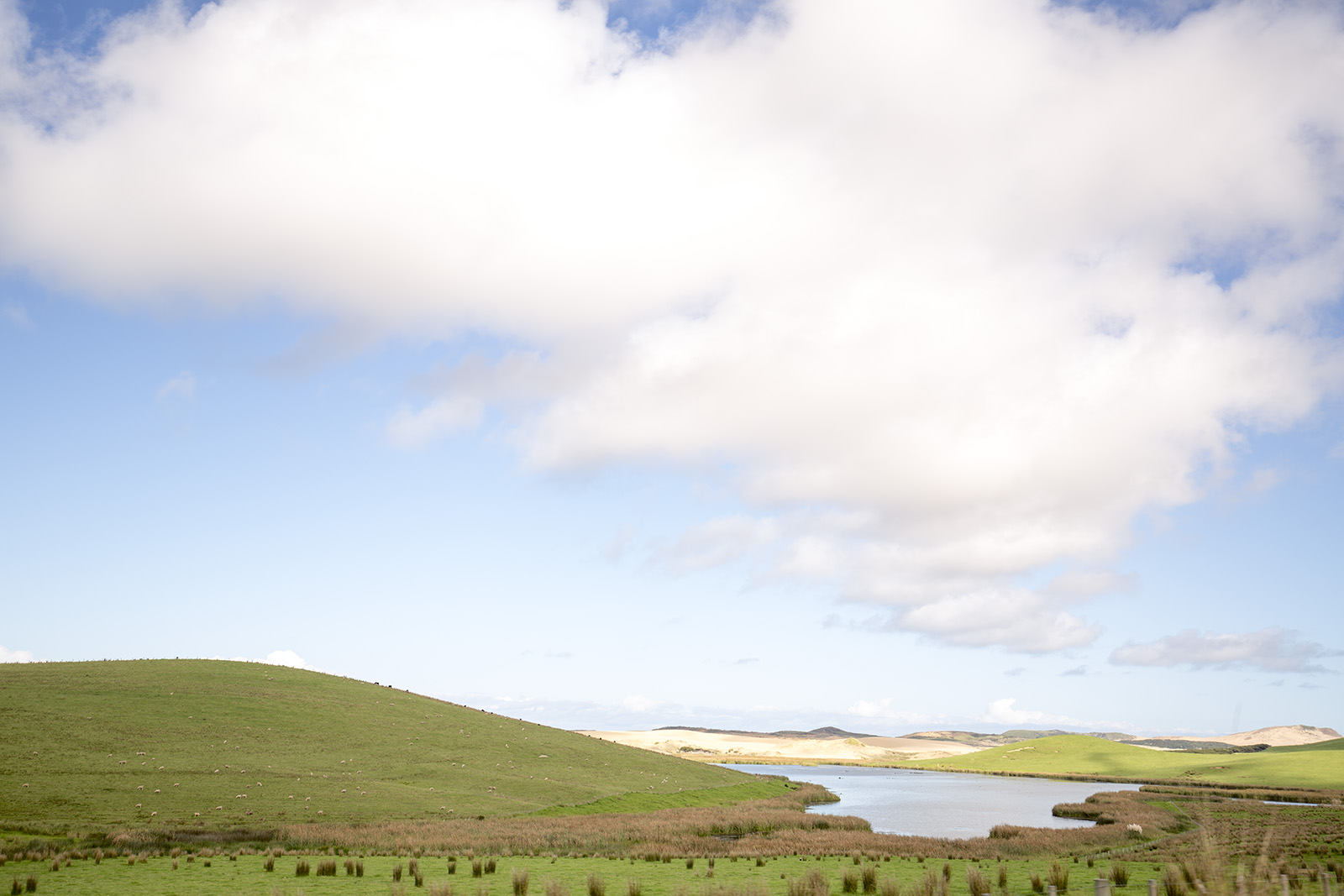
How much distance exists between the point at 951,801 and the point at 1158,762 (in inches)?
3098

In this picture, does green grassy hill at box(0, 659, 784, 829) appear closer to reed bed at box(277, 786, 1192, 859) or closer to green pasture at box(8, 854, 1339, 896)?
reed bed at box(277, 786, 1192, 859)

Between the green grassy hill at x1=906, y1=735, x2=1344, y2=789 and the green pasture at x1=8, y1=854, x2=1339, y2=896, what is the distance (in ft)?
304

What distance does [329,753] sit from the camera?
6619cm

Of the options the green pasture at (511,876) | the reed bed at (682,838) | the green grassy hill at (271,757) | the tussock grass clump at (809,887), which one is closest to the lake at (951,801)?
the reed bed at (682,838)

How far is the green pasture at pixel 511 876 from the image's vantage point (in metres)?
26.2

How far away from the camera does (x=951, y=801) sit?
85688mm

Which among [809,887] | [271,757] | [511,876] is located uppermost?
[809,887]

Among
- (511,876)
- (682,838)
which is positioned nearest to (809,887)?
(511,876)

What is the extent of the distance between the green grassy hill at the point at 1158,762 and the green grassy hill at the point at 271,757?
67.1m

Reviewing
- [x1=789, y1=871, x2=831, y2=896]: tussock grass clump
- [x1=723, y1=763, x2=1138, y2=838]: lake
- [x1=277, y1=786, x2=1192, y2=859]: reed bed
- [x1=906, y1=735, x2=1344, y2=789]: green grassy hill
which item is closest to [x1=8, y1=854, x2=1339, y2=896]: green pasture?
[x1=789, y1=871, x2=831, y2=896]: tussock grass clump

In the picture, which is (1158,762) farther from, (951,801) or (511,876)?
(511,876)

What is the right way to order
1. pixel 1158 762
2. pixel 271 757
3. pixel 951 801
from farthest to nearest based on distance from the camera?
pixel 1158 762, pixel 951 801, pixel 271 757

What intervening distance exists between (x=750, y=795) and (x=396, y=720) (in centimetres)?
3521

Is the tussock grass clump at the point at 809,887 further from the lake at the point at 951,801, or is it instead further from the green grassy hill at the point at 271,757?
the green grassy hill at the point at 271,757
